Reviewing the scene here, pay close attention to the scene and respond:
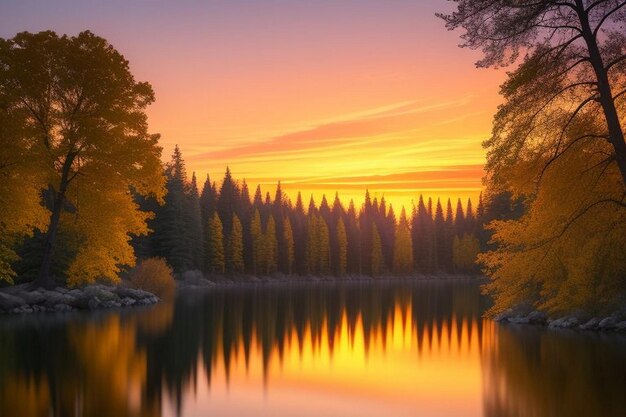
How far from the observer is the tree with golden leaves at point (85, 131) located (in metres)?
29.7

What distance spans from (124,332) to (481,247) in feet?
338

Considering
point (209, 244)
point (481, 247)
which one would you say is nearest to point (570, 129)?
point (209, 244)

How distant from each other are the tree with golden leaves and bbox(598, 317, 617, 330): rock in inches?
827

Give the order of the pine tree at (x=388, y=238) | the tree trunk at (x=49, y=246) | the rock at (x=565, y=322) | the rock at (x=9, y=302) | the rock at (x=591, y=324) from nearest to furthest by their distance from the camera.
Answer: the rock at (x=591, y=324) < the rock at (x=565, y=322) < the rock at (x=9, y=302) < the tree trunk at (x=49, y=246) < the pine tree at (x=388, y=238)

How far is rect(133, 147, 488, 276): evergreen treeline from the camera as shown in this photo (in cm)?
7438

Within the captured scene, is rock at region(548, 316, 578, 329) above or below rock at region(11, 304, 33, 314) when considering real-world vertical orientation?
below

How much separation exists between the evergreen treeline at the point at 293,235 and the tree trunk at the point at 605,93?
5135 cm

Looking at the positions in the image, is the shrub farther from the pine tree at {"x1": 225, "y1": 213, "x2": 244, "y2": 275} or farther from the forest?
the pine tree at {"x1": 225, "y1": 213, "x2": 244, "y2": 275}

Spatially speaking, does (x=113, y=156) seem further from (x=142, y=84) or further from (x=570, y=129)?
(x=570, y=129)

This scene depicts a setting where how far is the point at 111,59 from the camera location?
30.9 metres

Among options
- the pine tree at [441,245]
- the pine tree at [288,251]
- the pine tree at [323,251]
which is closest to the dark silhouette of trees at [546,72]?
the pine tree at [288,251]

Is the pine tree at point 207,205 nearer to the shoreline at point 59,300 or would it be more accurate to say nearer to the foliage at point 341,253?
the foliage at point 341,253

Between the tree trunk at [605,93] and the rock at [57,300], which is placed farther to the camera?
the rock at [57,300]

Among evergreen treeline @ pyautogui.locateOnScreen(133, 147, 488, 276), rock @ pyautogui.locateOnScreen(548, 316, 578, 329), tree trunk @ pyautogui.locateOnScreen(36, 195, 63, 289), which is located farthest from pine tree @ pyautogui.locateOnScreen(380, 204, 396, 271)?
rock @ pyautogui.locateOnScreen(548, 316, 578, 329)
